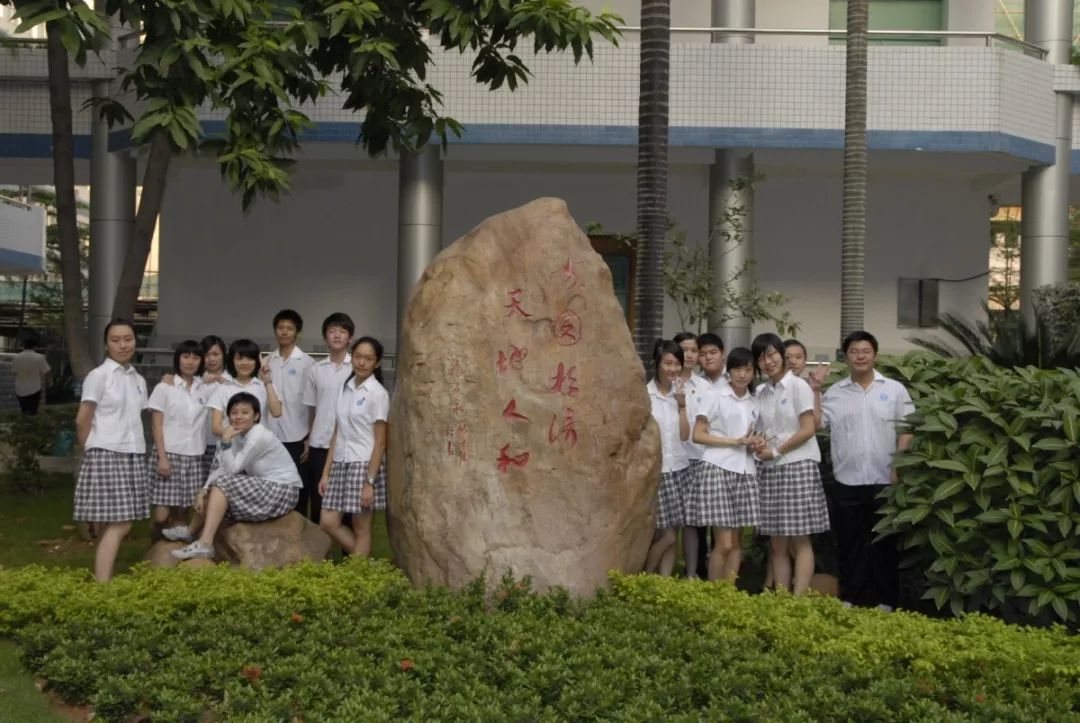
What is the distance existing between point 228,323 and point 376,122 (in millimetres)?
9866

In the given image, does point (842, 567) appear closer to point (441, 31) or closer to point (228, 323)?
point (441, 31)

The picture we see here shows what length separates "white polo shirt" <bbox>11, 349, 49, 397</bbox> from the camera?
18641 millimetres

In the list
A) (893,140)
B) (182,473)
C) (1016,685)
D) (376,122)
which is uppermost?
(893,140)

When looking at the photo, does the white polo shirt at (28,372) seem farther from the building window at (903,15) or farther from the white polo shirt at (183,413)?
the building window at (903,15)

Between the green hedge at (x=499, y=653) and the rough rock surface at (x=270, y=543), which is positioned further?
the rough rock surface at (x=270, y=543)

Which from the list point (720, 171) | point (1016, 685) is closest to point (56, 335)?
point (720, 171)

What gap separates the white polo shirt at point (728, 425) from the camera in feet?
27.5

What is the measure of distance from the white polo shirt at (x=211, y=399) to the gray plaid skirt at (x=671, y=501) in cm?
297

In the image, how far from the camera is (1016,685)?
623cm

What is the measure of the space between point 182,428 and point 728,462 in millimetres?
3620

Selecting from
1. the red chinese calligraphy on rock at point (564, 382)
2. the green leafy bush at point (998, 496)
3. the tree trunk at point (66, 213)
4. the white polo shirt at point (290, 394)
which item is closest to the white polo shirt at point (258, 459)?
the white polo shirt at point (290, 394)

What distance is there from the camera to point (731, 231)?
16672mm

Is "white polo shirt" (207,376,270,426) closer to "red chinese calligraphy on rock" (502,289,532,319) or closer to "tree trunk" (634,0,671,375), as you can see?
"red chinese calligraphy on rock" (502,289,532,319)

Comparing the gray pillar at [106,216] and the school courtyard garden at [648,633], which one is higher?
the gray pillar at [106,216]
